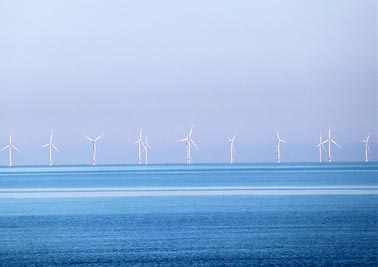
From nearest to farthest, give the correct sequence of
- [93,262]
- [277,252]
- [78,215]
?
[93,262] < [277,252] < [78,215]

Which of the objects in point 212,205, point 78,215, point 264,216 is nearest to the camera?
point 264,216

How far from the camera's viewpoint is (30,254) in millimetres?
22406

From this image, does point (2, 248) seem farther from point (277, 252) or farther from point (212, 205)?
point (212, 205)

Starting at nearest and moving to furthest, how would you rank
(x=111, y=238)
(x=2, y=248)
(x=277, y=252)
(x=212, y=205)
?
1. (x=277, y=252)
2. (x=2, y=248)
3. (x=111, y=238)
4. (x=212, y=205)

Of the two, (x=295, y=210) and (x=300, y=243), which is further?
(x=295, y=210)

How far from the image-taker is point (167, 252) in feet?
72.8

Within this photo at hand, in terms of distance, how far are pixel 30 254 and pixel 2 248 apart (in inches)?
66.4

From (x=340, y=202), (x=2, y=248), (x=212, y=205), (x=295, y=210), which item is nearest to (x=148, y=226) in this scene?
(x=2, y=248)

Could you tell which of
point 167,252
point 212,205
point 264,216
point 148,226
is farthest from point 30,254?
point 212,205

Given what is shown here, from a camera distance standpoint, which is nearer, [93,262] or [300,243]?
[93,262]

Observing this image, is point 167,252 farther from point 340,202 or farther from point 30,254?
point 340,202

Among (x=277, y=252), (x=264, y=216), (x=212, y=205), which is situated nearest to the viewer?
(x=277, y=252)

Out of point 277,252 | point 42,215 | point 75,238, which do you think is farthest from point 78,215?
point 277,252

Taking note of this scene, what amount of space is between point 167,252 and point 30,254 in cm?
340
